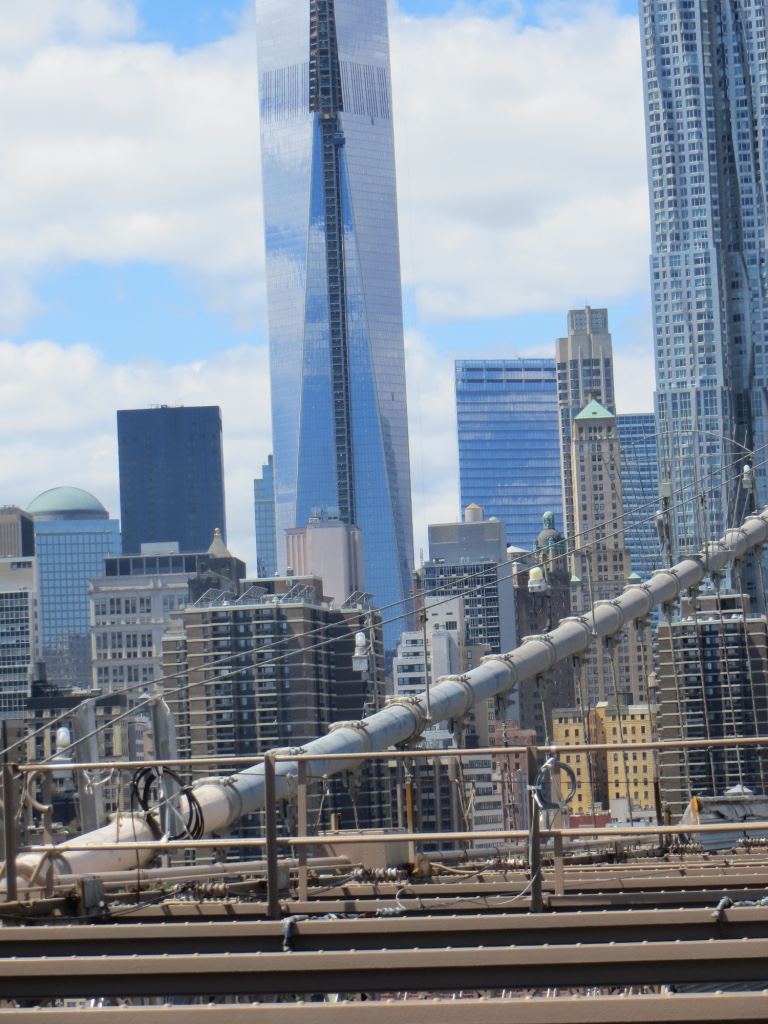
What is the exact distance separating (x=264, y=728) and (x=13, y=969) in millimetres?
105688

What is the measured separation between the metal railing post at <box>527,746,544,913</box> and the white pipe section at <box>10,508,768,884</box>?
342 centimetres

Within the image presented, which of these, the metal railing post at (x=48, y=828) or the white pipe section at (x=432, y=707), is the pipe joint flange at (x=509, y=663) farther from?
the metal railing post at (x=48, y=828)

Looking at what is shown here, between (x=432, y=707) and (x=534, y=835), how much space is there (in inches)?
917

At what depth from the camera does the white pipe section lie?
59.2ft

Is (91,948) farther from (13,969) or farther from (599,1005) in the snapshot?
(599,1005)

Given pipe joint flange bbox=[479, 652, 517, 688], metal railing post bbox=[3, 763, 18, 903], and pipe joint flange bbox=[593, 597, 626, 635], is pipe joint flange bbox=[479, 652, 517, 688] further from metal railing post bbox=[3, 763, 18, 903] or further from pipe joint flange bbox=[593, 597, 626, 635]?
metal railing post bbox=[3, 763, 18, 903]

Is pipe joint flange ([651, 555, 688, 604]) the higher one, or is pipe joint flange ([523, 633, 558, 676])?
pipe joint flange ([651, 555, 688, 604])

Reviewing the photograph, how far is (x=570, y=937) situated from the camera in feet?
31.2

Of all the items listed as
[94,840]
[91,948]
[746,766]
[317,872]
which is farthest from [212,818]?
[746,766]

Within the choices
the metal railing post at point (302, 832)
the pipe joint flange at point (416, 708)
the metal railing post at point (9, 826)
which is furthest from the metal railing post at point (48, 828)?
the pipe joint flange at point (416, 708)

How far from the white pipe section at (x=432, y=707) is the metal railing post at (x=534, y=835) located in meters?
3.42

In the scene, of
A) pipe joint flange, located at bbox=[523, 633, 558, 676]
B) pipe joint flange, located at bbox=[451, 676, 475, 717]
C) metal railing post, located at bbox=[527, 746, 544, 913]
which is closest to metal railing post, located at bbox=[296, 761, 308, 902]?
metal railing post, located at bbox=[527, 746, 544, 913]

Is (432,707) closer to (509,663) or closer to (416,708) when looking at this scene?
(416,708)

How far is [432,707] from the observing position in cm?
3281
